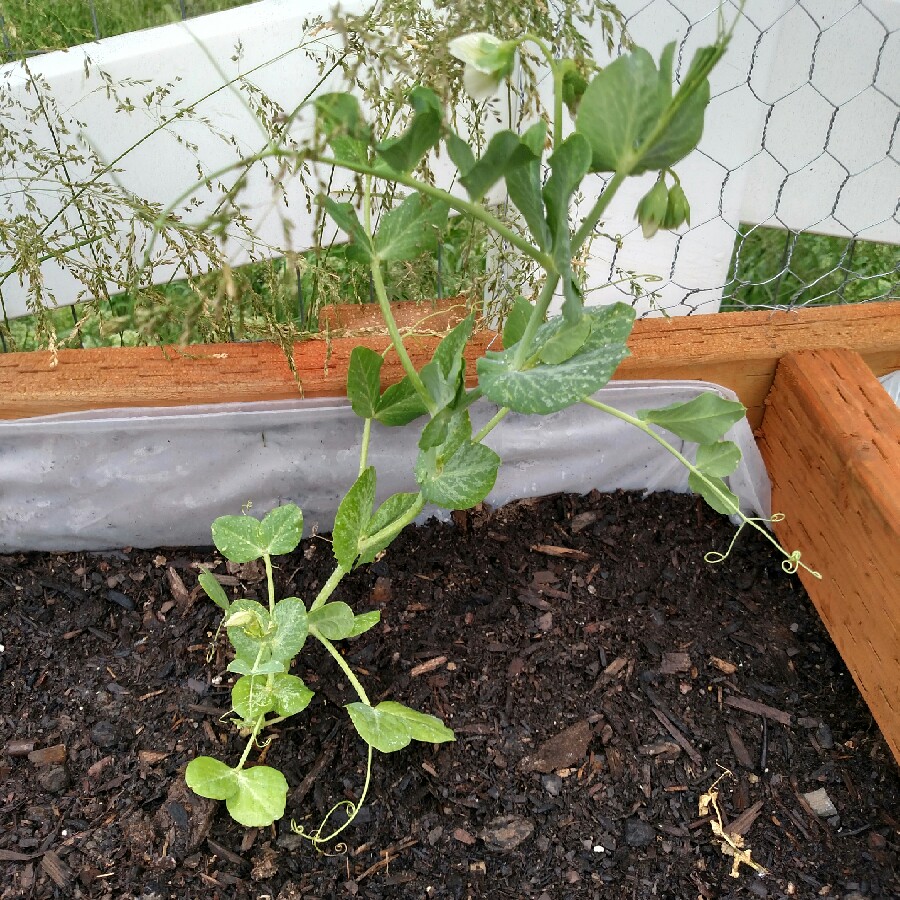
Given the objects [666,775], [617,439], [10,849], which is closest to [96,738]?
[10,849]

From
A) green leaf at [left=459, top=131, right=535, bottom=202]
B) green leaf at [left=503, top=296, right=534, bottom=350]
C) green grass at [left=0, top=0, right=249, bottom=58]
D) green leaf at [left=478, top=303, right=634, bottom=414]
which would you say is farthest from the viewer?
green grass at [left=0, top=0, right=249, bottom=58]

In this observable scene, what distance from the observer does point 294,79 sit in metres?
1.25

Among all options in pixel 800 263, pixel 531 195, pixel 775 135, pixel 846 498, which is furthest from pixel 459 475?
pixel 800 263

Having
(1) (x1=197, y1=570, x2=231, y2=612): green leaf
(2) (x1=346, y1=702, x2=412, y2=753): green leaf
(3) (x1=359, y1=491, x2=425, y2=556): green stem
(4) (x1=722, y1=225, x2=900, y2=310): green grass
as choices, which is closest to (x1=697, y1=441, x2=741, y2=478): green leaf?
(3) (x1=359, y1=491, x2=425, y2=556): green stem

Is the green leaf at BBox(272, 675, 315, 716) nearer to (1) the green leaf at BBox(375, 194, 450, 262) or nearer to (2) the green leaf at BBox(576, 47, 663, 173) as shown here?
(1) the green leaf at BBox(375, 194, 450, 262)

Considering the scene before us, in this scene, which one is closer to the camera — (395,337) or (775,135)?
(395,337)

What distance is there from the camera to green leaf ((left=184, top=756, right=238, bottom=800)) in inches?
33.2

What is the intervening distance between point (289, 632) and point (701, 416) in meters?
0.44

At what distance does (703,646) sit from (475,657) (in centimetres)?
26

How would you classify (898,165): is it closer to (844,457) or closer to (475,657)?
(844,457)

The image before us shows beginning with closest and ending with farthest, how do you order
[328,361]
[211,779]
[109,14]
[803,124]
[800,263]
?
1. [211,779]
2. [328,361]
3. [803,124]
4. [109,14]
5. [800,263]

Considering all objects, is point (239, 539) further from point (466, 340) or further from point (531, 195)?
Answer: point (531, 195)

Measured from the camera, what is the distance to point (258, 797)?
2.77ft

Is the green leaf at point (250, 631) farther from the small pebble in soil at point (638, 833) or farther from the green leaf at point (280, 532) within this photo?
the small pebble in soil at point (638, 833)
